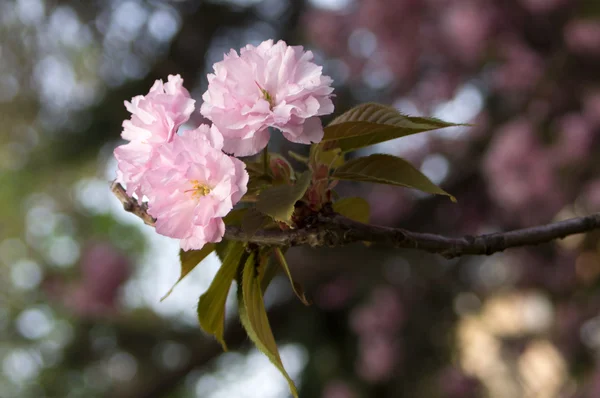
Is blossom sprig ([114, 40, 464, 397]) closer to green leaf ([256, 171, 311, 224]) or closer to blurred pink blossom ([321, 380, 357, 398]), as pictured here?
green leaf ([256, 171, 311, 224])

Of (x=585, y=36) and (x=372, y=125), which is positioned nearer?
(x=372, y=125)

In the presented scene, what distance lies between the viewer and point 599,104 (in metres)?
1.24

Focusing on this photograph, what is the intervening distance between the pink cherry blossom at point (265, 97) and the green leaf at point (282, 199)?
0.02 meters

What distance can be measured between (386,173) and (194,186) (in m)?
0.11

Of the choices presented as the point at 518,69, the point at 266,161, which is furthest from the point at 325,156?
the point at 518,69

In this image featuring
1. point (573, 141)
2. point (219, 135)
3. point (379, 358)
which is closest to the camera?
point (219, 135)

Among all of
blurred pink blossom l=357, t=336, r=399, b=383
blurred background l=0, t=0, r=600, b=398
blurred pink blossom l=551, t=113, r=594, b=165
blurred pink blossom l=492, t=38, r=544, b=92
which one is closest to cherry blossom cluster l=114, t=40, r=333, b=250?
blurred background l=0, t=0, r=600, b=398

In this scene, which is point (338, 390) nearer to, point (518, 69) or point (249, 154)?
point (518, 69)

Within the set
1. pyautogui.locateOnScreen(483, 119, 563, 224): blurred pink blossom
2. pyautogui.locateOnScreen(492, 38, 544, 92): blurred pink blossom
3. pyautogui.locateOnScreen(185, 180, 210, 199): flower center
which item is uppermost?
pyautogui.locateOnScreen(185, 180, 210, 199): flower center

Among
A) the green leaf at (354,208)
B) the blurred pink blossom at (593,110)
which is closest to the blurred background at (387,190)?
the blurred pink blossom at (593,110)

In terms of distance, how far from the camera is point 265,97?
11.5 inches

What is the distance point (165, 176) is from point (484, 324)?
1.87 meters

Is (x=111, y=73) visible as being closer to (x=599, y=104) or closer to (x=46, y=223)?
(x=46, y=223)

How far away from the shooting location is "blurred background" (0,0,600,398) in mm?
1383
